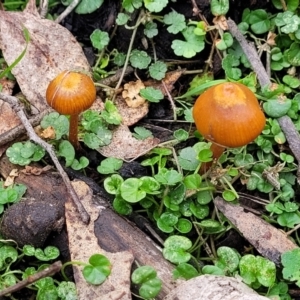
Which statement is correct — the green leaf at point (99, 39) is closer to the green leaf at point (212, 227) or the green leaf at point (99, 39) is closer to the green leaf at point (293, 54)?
the green leaf at point (293, 54)

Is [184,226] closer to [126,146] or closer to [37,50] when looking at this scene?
[126,146]

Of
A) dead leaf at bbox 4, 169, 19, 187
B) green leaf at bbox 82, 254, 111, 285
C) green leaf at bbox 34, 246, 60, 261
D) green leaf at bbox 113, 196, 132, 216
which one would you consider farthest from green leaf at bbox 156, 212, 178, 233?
dead leaf at bbox 4, 169, 19, 187

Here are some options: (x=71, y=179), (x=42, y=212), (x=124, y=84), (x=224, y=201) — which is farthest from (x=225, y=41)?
(x=42, y=212)

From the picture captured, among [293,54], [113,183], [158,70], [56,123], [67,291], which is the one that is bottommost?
[67,291]

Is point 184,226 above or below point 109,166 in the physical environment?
below

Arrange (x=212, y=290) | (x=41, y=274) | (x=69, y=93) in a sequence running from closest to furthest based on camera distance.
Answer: (x=41, y=274) → (x=212, y=290) → (x=69, y=93)

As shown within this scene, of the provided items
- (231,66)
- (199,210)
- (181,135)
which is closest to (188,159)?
(181,135)

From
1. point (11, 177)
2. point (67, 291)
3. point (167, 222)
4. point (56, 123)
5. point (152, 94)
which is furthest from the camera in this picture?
point (152, 94)

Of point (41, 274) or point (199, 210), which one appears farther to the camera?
point (199, 210)

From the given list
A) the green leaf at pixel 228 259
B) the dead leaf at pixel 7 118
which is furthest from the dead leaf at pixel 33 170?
the green leaf at pixel 228 259
